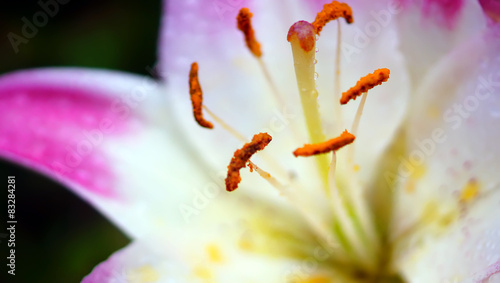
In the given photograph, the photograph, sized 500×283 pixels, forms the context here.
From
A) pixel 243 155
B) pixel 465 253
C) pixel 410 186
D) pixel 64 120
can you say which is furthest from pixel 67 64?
pixel 465 253

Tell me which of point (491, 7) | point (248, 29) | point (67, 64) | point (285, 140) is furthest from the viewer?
point (67, 64)

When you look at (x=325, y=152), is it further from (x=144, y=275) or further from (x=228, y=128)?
(x=144, y=275)

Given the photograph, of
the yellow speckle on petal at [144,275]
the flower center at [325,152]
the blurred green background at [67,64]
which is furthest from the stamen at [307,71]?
the blurred green background at [67,64]

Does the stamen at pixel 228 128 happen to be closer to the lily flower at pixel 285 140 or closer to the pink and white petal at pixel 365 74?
the lily flower at pixel 285 140

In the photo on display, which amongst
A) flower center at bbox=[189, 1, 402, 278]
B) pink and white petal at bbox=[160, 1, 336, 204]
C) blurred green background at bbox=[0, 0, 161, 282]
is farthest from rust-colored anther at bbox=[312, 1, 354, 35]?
blurred green background at bbox=[0, 0, 161, 282]

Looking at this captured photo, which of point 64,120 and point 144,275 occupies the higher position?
point 64,120

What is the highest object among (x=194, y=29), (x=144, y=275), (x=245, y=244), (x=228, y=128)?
(x=194, y=29)

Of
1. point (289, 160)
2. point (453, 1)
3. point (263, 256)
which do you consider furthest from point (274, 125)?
point (453, 1)
